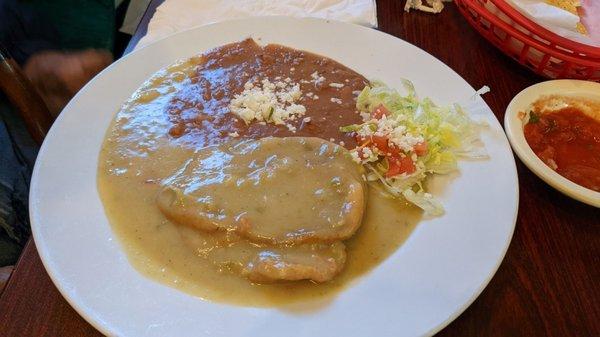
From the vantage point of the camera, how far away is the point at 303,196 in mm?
1703

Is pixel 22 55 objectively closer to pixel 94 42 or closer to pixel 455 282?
pixel 94 42

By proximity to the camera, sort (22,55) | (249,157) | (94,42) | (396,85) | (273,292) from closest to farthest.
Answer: (273,292) < (249,157) < (396,85) < (22,55) < (94,42)

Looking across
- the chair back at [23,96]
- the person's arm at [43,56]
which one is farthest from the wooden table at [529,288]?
the person's arm at [43,56]

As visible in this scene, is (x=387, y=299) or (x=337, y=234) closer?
(x=387, y=299)

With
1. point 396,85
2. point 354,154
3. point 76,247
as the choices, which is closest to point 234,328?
point 76,247

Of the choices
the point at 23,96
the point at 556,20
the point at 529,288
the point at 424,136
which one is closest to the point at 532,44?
the point at 556,20

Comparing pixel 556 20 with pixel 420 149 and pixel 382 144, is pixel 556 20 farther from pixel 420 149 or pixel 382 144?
pixel 382 144

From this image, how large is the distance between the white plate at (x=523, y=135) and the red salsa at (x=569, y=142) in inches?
3.1

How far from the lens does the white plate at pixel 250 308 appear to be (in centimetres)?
138

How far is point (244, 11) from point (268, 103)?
94cm

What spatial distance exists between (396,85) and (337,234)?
3.31 feet

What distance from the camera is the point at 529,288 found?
1.62 m

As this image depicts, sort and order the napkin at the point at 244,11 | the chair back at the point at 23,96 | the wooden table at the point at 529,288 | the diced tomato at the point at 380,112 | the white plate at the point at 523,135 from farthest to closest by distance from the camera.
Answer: the napkin at the point at 244,11 < the chair back at the point at 23,96 < the diced tomato at the point at 380,112 < the white plate at the point at 523,135 < the wooden table at the point at 529,288

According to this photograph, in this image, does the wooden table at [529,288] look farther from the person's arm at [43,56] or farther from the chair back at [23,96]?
the person's arm at [43,56]
